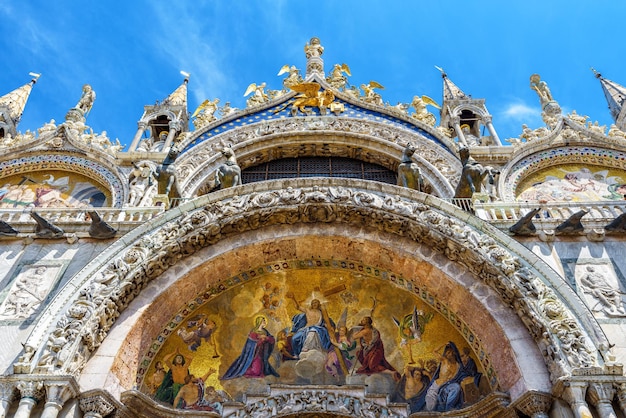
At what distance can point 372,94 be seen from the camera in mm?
15039

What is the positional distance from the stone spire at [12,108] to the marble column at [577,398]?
14.8 metres

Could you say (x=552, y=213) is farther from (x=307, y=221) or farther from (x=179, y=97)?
(x=179, y=97)

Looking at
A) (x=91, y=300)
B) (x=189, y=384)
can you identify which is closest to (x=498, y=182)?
(x=189, y=384)

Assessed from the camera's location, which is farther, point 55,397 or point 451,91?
point 451,91

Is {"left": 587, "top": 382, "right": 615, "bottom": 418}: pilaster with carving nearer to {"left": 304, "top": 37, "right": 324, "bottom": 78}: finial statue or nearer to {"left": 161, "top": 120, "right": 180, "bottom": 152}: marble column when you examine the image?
{"left": 161, "top": 120, "right": 180, "bottom": 152}: marble column

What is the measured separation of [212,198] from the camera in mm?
8633

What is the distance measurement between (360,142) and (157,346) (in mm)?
7533

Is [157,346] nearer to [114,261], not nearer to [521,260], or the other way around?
[114,261]

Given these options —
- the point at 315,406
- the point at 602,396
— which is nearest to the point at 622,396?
the point at 602,396

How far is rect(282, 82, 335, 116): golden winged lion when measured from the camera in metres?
14.7

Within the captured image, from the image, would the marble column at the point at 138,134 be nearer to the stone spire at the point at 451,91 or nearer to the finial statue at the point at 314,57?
the finial statue at the point at 314,57

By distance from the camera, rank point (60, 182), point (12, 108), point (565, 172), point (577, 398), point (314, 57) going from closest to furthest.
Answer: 1. point (577, 398)
2. point (565, 172)
3. point (60, 182)
4. point (12, 108)
5. point (314, 57)

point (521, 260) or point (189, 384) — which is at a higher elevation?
point (521, 260)

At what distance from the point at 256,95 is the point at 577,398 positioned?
37.9ft
